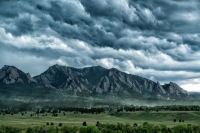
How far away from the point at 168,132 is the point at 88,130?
5799 cm

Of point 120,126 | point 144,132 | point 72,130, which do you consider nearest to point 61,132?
point 72,130

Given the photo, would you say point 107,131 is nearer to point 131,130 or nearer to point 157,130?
point 131,130

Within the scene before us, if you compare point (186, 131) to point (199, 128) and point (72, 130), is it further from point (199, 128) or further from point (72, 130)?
point (72, 130)

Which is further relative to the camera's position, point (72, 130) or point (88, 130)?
point (72, 130)

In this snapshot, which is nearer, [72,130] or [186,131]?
[186,131]

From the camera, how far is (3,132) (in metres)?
182

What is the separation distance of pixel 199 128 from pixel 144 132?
3880 cm

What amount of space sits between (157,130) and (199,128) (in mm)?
30010

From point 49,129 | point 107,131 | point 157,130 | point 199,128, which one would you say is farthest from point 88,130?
point 199,128

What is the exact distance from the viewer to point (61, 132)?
177m

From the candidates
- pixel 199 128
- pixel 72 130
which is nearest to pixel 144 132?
pixel 199 128

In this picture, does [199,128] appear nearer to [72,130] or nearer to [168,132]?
[168,132]

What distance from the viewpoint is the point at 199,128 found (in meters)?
177

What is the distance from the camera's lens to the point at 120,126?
190375mm
